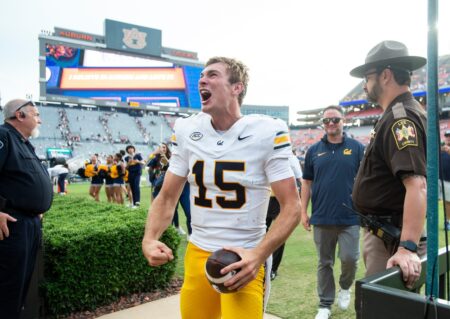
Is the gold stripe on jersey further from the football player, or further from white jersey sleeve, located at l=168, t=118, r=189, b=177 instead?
white jersey sleeve, located at l=168, t=118, r=189, b=177

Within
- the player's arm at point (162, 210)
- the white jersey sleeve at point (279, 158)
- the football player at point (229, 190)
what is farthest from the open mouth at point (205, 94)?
the player's arm at point (162, 210)

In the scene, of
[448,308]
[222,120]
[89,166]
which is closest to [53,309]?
[222,120]

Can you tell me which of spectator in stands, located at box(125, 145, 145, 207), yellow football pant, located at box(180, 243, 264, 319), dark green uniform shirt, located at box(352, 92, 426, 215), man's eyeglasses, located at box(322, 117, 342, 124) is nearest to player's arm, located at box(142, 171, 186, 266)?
yellow football pant, located at box(180, 243, 264, 319)

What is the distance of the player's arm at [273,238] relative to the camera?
1.94 meters

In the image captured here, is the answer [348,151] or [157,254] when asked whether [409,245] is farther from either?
[348,151]

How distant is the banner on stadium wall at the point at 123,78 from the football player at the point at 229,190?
4966 centimetres

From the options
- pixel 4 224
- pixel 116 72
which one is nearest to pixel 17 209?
pixel 4 224

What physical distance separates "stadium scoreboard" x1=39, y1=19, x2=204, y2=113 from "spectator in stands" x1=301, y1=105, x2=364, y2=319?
155 feet

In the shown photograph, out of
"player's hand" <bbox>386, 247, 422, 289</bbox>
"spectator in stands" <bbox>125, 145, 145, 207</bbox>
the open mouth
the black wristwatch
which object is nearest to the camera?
"player's hand" <bbox>386, 247, 422, 289</bbox>

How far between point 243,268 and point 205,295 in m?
0.49

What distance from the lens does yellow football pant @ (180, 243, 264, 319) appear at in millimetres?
2158

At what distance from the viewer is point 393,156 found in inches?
85.7

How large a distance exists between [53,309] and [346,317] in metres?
2.98

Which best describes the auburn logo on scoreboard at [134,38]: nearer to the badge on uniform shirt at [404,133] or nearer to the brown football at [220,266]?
the badge on uniform shirt at [404,133]
